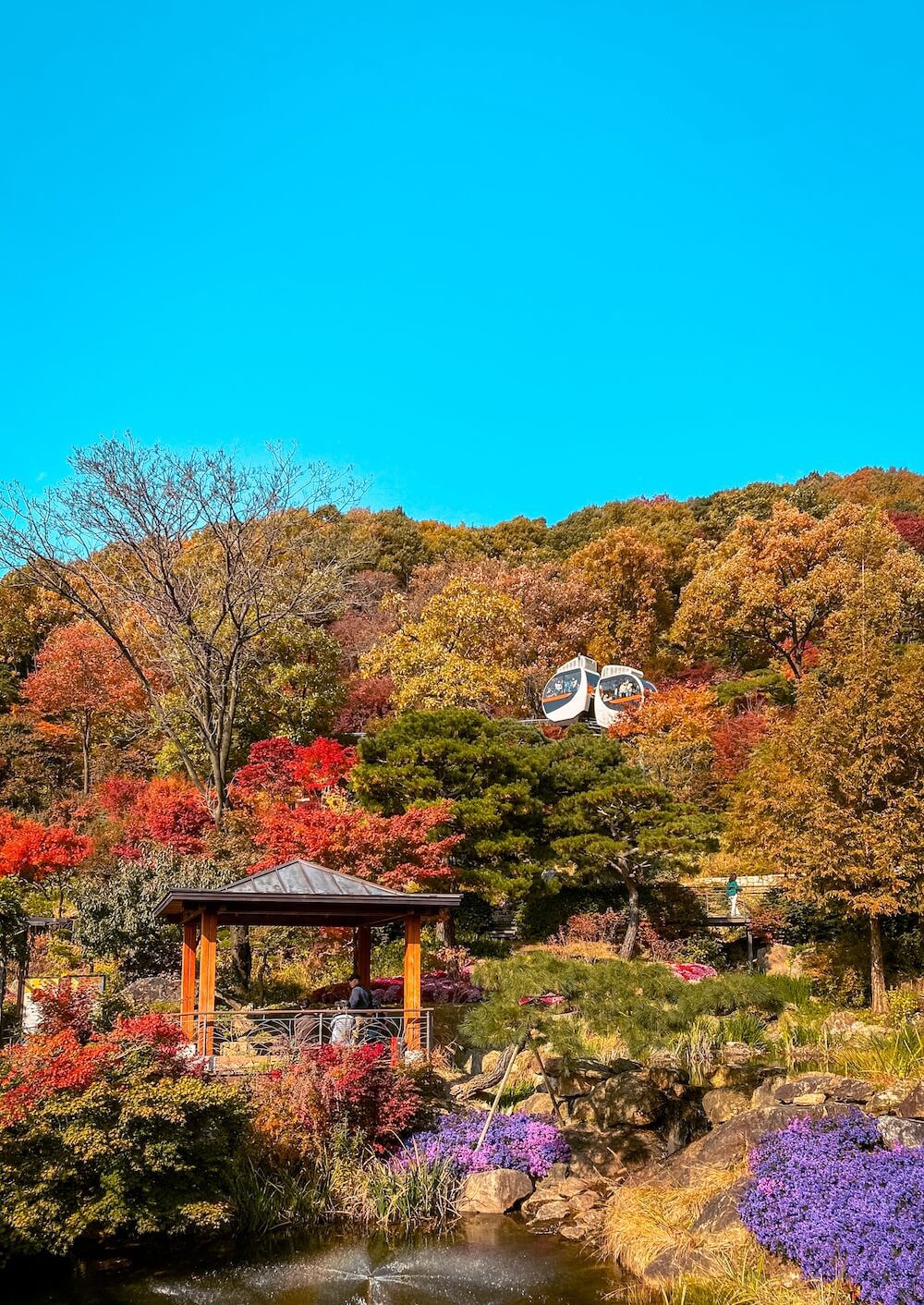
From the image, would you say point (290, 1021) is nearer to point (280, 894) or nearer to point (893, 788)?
point (280, 894)

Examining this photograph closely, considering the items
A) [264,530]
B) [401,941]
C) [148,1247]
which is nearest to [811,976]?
[401,941]

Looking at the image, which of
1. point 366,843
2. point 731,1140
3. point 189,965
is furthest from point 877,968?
point 189,965

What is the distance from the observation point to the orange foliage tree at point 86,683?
92.5ft

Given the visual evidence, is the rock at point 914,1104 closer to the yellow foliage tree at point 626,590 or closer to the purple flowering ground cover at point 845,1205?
the purple flowering ground cover at point 845,1205

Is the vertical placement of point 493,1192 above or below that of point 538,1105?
below

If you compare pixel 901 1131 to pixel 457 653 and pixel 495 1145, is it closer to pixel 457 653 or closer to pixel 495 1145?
pixel 495 1145

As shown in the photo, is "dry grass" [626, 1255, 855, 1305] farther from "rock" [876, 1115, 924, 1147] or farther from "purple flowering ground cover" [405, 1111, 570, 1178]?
"purple flowering ground cover" [405, 1111, 570, 1178]

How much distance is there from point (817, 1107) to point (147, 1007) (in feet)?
31.5

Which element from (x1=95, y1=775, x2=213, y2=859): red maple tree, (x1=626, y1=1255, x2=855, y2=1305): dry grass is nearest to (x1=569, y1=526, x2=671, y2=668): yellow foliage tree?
(x1=95, y1=775, x2=213, y2=859): red maple tree

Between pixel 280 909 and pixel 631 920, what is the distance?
360 inches

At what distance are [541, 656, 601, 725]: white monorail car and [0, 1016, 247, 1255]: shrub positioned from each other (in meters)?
23.0

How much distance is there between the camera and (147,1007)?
1469cm

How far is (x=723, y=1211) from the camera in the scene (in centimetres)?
838

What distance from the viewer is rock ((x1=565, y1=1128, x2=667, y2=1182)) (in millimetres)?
10445
